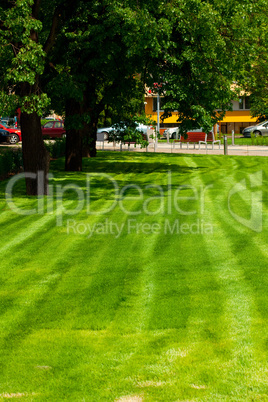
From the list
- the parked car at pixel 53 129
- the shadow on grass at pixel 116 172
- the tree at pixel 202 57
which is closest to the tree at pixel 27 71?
the shadow on grass at pixel 116 172

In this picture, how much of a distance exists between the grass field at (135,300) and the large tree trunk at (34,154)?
1.31m

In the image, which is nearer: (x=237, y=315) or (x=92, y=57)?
(x=237, y=315)

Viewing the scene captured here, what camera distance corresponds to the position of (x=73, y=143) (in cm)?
2253

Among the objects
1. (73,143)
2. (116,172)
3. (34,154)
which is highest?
(73,143)

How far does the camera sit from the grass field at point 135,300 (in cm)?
529

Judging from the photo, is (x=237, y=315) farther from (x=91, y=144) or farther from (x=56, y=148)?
(x=56, y=148)

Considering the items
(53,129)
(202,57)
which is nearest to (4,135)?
(53,129)

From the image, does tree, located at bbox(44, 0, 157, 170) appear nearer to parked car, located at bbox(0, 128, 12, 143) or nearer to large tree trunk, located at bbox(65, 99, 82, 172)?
large tree trunk, located at bbox(65, 99, 82, 172)

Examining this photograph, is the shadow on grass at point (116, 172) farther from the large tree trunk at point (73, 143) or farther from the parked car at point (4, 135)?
the parked car at point (4, 135)

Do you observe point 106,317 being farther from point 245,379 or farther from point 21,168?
point 21,168

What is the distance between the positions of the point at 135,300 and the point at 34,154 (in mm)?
10223

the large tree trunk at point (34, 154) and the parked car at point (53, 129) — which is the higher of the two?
the parked car at point (53, 129)

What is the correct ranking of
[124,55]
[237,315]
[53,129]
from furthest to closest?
[53,129] → [124,55] → [237,315]

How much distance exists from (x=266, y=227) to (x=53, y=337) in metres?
6.81
